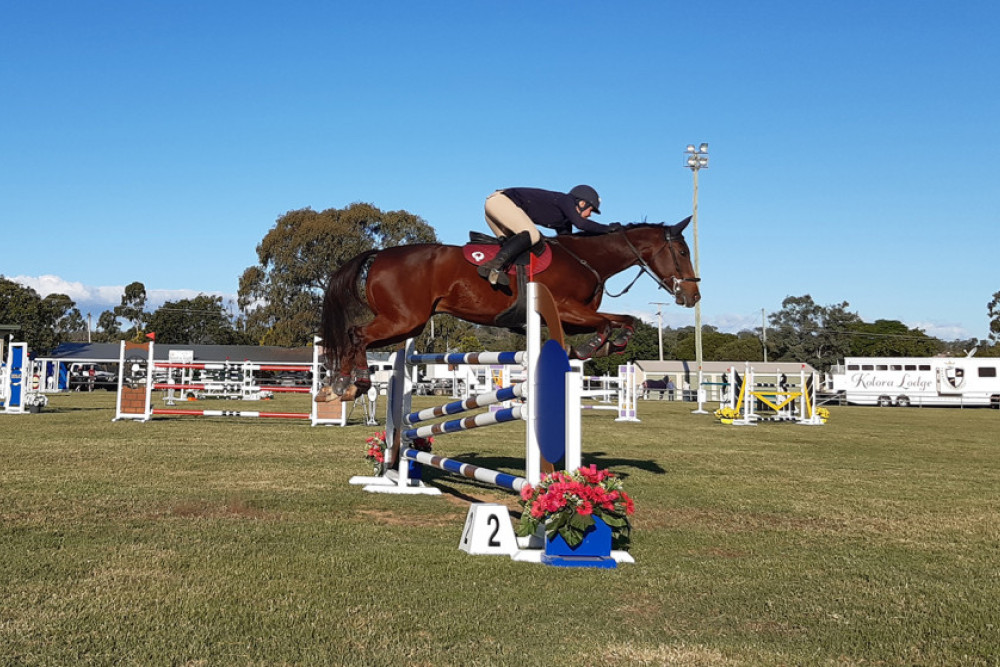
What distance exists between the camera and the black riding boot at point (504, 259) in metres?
6.08

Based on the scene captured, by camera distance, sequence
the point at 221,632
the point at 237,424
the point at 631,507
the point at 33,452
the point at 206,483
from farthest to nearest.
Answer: the point at 237,424
the point at 33,452
the point at 206,483
the point at 631,507
the point at 221,632

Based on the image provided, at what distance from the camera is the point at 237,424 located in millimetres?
16172

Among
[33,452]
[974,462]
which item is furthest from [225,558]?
[974,462]

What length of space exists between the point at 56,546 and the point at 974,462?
10.7 meters

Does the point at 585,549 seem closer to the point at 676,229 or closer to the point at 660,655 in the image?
the point at 660,655

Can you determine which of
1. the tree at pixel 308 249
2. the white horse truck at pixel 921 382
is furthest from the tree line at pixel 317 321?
the white horse truck at pixel 921 382

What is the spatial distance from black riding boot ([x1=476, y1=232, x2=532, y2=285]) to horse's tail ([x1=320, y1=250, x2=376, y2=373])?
1080mm

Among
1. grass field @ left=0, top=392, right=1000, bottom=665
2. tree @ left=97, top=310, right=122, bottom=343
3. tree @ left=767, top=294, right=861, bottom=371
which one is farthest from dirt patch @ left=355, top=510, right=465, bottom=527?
tree @ left=97, top=310, right=122, bottom=343

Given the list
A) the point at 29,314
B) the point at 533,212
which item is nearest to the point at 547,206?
the point at 533,212

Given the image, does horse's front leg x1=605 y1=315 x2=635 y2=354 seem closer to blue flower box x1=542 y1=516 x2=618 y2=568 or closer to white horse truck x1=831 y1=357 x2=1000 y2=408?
blue flower box x1=542 y1=516 x2=618 y2=568

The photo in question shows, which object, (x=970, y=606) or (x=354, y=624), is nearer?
(x=354, y=624)

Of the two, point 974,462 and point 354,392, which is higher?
point 354,392

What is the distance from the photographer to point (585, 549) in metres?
4.37

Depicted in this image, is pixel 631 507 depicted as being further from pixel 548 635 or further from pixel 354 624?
pixel 354 624
